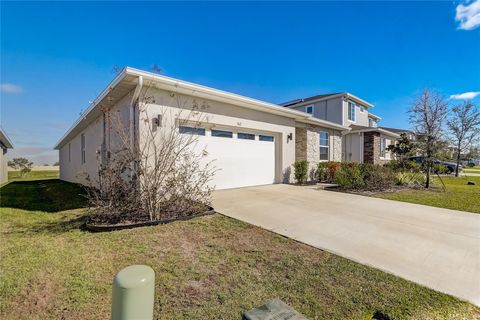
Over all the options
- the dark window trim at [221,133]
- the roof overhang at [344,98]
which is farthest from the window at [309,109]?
the dark window trim at [221,133]

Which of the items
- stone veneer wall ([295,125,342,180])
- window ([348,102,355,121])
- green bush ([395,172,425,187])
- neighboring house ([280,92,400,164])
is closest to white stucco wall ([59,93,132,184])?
stone veneer wall ([295,125,342,180])

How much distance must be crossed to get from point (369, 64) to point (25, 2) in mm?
14846

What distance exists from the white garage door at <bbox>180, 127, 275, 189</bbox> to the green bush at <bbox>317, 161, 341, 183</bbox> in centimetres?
338

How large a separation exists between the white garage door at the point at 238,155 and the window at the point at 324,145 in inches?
183

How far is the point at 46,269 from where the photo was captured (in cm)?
284

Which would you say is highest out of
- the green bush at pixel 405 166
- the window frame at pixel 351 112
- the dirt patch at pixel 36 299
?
the window frame at pixel 351 112

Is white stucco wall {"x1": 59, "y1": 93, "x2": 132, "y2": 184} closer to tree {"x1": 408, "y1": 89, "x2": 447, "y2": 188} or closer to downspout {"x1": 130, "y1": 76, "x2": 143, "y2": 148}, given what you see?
downspout {"x1": 130, "y1": 76, "x2": 143, "y2": 148}

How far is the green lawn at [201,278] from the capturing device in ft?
6.93

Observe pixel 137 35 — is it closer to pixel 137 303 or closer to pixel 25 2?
pixel 25 2

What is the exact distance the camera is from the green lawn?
211cm

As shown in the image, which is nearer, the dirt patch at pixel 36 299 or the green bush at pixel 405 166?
the dirt patch at pixel 36 299

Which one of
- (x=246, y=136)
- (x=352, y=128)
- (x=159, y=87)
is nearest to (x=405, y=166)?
(x=352, y=128)

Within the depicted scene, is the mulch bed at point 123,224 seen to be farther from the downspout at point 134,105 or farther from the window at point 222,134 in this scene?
the window at point 222,134

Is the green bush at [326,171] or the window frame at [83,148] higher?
the window frame at [83,148]
